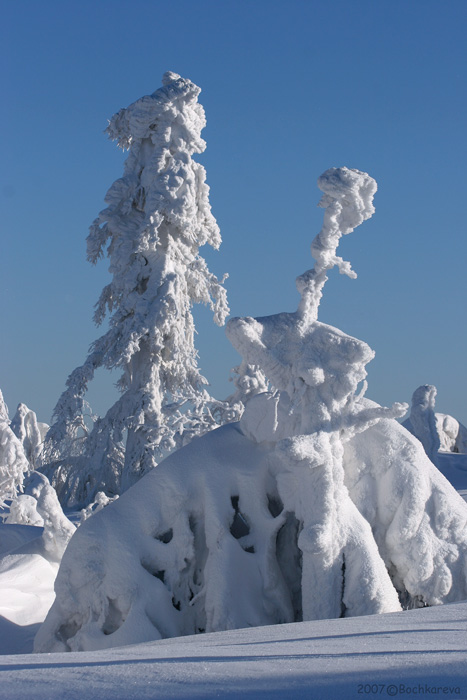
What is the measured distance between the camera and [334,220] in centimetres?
629

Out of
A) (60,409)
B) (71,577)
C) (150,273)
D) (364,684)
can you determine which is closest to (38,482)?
(60,409)

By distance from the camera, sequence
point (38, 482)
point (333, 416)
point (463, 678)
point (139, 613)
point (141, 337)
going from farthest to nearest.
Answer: point (141, 337), point (38, 482), point (333, 416), point (139, 613), point (463, 678)

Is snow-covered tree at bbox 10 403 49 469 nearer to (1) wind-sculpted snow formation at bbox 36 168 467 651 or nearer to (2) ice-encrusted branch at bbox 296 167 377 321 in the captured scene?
(1) wind-sculpted snow formation at bbox 36 168 467 651

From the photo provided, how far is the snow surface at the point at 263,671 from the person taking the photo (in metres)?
2.25

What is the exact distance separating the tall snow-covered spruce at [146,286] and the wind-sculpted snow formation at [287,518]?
333 inches

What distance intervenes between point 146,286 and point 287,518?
10238 millimetres

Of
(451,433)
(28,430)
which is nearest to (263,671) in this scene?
(451,433)

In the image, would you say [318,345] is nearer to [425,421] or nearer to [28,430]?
[425,421]

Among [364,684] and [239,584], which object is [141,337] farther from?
[364,684]

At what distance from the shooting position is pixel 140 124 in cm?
1523

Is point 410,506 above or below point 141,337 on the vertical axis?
below

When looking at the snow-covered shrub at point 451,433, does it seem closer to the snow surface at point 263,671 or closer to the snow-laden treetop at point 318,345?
the snow-laden treetop at point 318,345

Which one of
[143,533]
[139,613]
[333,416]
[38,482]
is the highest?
[38,482]

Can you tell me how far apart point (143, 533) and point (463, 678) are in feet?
13.1
